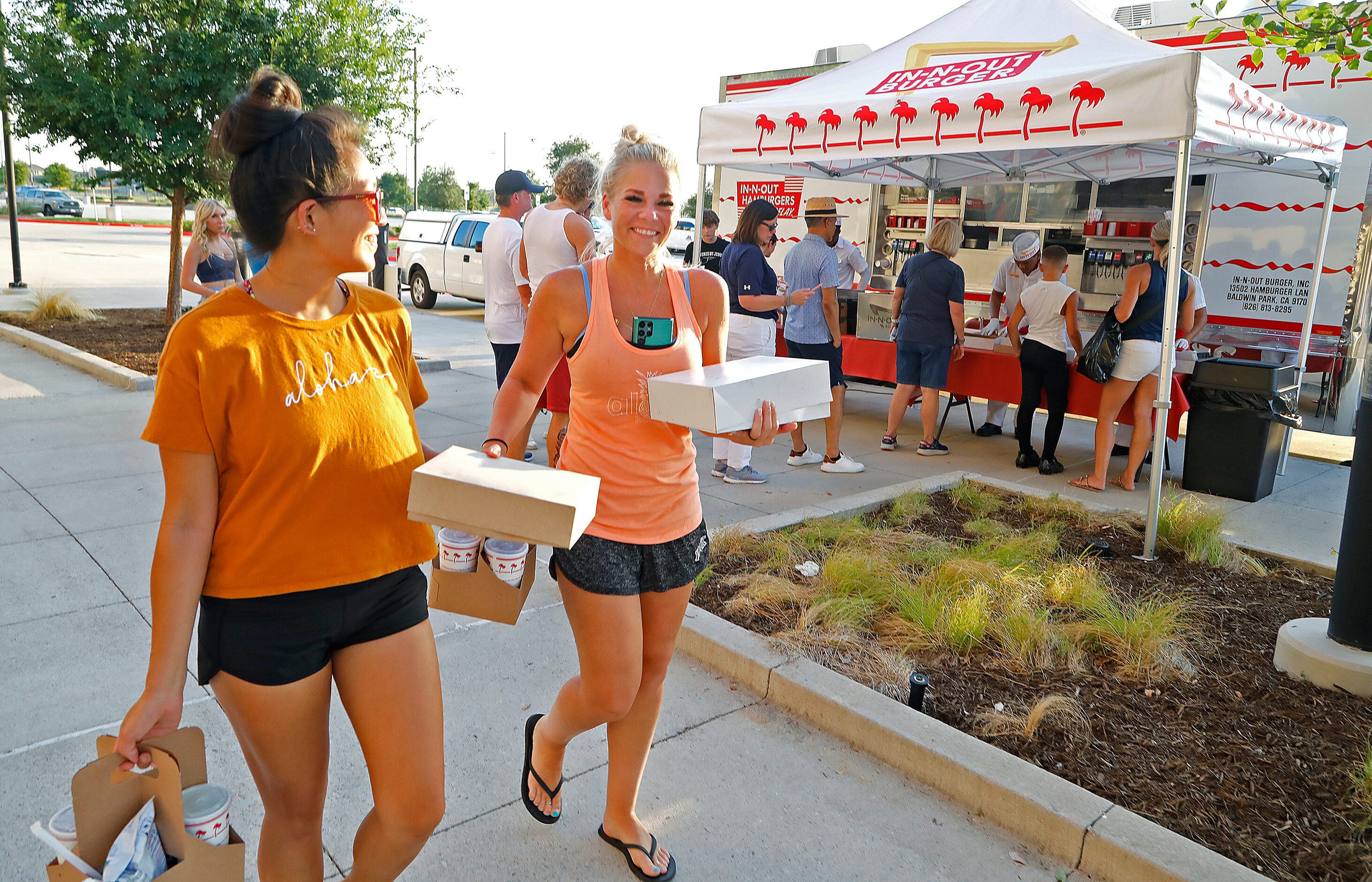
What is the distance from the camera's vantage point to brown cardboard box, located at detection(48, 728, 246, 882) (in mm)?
1509

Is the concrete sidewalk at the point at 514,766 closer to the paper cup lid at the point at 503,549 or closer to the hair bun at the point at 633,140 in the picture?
the paper cup lid at the point at 503,549

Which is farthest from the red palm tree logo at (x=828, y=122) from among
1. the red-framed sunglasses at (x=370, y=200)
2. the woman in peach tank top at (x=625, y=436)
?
the red-framed sunglasses at (x=370, y=200)

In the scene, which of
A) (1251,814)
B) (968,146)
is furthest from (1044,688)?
(968,146)

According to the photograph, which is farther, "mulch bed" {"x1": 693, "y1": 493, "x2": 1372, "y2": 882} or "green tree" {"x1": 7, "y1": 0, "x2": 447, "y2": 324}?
"green tree" {"x1": 7, "y1": 0, "x2": 447, "y2": 324}

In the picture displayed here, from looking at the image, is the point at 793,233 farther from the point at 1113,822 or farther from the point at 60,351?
the point at 1113,822

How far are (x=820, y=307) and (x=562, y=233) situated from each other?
7.38ft

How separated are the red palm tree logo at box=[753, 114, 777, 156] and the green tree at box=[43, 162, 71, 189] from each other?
262ft

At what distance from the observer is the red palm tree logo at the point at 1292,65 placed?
26.5ft

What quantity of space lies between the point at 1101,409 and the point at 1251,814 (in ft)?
16.0

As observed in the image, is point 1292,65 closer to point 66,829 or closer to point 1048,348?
point 1048,348

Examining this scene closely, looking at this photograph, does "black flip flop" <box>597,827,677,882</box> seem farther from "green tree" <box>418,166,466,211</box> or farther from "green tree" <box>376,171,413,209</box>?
"green tree" <box>418,166,466,211</box>

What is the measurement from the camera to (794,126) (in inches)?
281

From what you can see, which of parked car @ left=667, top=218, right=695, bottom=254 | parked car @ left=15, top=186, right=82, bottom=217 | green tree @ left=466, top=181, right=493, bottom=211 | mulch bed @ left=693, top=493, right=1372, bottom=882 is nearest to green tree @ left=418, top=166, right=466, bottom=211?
green tree @ left=466, top=181, right=493, bottom=211

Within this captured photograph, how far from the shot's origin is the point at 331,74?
36.5 feet
